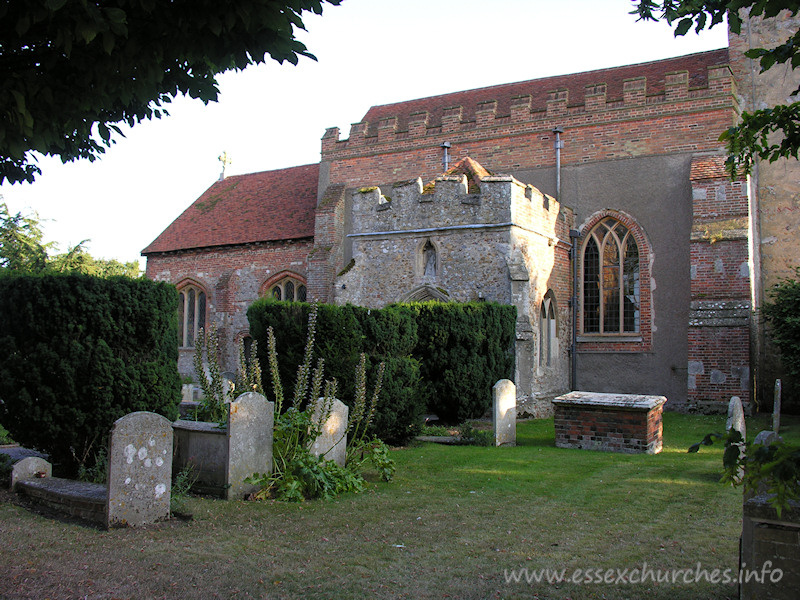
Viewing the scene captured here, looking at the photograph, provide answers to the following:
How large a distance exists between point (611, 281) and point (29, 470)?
15.0 meters

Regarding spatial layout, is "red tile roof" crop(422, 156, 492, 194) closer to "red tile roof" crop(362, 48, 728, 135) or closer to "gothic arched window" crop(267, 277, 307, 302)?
"red tile roof" crop(362, 48, 728, 135)

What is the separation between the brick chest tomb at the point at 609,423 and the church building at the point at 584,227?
416 cm

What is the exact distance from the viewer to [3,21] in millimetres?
3916

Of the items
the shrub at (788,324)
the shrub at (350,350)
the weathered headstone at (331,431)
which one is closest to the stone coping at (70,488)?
the weathered headstone at (331,431)

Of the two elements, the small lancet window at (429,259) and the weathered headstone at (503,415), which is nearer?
the weathered headstone at (503,415)

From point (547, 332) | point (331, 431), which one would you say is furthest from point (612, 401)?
point (547, 332)

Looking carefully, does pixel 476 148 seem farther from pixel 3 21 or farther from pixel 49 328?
pixel 3 21

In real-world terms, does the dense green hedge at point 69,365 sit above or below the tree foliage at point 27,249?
below

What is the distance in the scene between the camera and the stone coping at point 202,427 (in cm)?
690

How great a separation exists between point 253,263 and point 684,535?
777 inches

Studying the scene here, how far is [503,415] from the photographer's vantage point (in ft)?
36.1

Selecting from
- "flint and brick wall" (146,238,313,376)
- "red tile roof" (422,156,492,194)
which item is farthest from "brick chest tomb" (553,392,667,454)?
"flint and brick wall" (146,238,313,376)

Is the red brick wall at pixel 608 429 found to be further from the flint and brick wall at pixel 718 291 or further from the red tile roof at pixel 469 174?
the red tile roof at pixel 469 174

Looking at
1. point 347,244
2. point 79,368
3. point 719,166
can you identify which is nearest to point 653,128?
point 719,166
